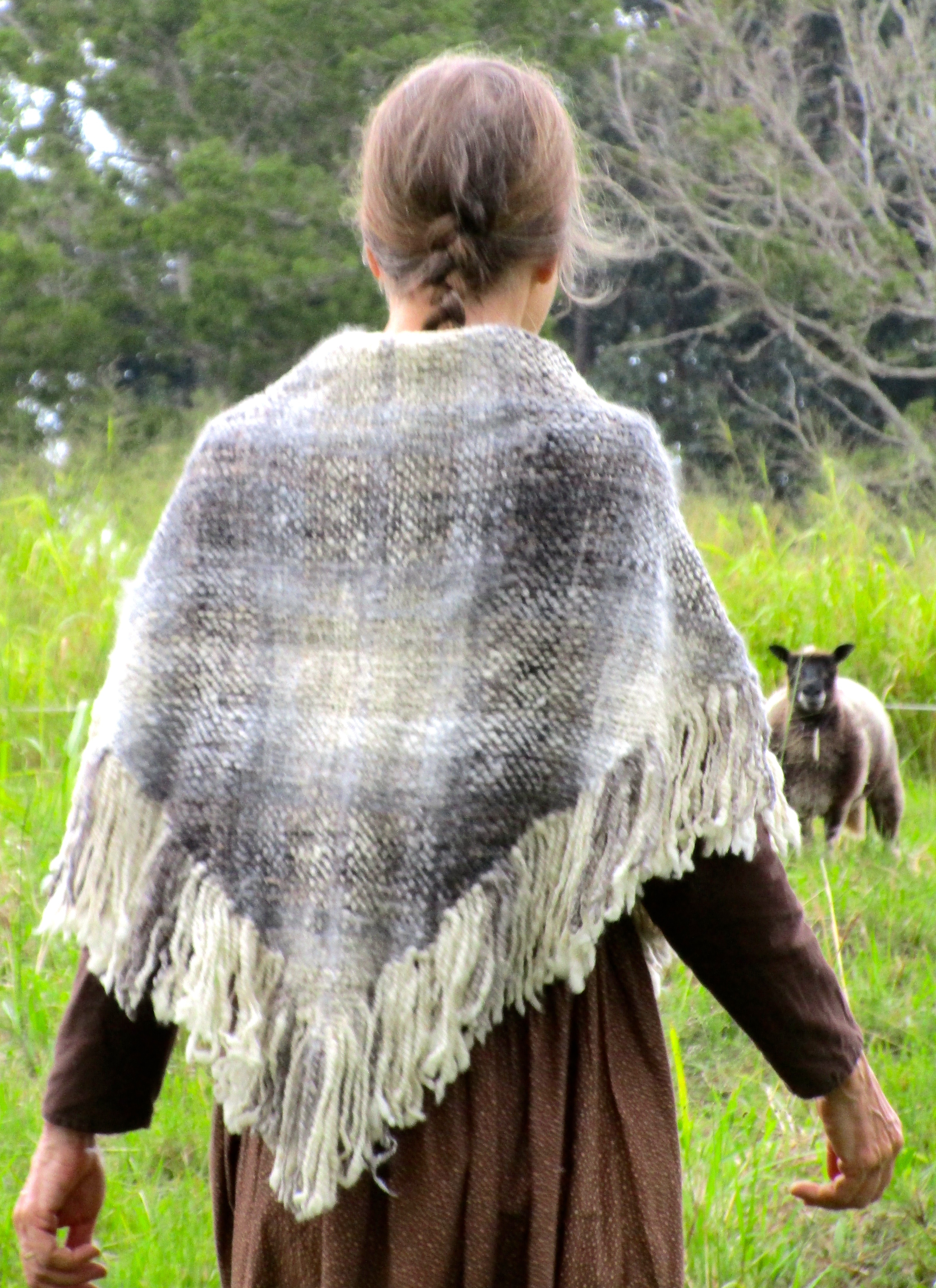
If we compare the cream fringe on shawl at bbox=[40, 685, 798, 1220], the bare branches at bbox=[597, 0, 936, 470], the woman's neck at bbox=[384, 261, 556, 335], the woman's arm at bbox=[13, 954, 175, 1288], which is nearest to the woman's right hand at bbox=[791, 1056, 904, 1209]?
the cream fringe on shawl at bbox=[40, 685, 798, 1220]

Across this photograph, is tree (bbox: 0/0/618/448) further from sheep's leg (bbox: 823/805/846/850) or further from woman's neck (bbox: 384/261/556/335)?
woman's neck (bbox: 384/261/556/335)

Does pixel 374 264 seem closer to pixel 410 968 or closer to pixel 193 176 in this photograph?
pixel 410 968

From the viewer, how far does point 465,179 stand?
1465 mm

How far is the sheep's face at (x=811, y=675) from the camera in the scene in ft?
17.0

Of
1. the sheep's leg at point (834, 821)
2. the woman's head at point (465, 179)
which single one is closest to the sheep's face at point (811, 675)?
the sheep's leg at point (834, 821)

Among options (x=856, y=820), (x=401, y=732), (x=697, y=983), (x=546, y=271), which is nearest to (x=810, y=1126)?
(x=697, y=983)

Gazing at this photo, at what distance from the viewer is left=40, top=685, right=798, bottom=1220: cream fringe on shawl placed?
1.39m

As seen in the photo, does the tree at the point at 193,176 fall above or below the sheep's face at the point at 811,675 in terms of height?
below

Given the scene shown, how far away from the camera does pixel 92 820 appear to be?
1509 millimetres

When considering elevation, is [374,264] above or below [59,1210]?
above

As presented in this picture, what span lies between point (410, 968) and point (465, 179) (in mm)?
804

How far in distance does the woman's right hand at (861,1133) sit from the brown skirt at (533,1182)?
0.61ft

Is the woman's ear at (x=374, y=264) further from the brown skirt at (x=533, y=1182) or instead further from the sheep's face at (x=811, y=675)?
the sheep's face at (x=811, y=675)

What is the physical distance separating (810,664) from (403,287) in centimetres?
388
